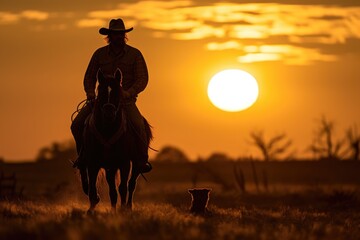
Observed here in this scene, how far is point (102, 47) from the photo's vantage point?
64.9 ft

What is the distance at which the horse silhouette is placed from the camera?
18531 millimetres

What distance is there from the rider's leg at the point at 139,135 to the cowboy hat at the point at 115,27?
4.02 feet

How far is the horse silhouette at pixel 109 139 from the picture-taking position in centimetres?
1853

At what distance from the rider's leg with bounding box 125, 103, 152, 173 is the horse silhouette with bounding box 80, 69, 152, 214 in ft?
0.22

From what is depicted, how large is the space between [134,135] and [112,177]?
76 centimetres

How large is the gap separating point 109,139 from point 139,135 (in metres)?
0.70

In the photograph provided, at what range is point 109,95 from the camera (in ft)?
60.7

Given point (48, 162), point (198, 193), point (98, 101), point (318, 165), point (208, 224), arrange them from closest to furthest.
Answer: point (208, 224), point (98, 101), point (198, 193), point (318, 165), point (48, 162)

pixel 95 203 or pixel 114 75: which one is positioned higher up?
pixel 114 75

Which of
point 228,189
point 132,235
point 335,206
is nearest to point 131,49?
point 132,235

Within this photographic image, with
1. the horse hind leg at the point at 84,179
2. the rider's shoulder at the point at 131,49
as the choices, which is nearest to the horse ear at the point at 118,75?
the rider's shoulder at the point at 131,49

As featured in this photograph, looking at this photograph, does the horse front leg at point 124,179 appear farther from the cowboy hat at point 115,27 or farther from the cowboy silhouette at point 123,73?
the cowboy hat at point 115,27

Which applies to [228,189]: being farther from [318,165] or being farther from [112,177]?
[318,165]

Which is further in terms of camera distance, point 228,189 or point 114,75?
point 228,189
